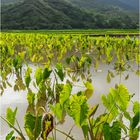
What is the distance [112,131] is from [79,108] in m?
0.23

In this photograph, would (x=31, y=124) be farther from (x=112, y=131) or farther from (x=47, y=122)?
(x=112, y=131)

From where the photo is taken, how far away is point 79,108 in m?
1.99

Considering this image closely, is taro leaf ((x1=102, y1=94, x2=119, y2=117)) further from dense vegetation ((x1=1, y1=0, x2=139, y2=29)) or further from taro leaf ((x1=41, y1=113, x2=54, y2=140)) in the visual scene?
dense vegetation ((x1=1, y1=0, x2=139, y2=29))

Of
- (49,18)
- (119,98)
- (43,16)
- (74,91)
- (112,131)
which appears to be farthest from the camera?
(49,18)

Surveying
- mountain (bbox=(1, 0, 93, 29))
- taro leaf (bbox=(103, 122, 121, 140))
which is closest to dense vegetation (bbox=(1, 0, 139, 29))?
mountain (bbox=(1, 0, 93, 29))

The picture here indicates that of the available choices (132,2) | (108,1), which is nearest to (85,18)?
(108,1)

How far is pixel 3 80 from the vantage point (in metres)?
5.00

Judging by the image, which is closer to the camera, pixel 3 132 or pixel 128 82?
pixel 3 132

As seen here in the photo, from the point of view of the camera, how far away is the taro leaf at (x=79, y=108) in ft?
6.48

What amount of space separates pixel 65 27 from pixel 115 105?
56.7m

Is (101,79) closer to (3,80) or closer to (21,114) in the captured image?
(3,80)

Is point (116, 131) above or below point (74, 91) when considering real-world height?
above

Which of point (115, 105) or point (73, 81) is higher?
point (115, 105)

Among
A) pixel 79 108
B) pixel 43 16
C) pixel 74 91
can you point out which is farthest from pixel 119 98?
pixel 43 16
